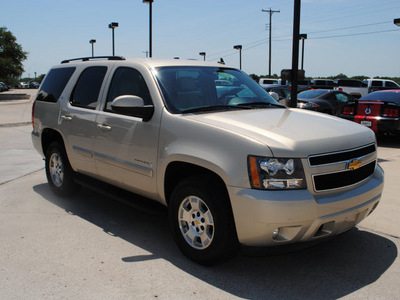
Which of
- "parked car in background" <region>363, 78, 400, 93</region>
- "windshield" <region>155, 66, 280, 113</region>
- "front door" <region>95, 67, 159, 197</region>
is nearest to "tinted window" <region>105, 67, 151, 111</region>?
"front door" <region>95, 67, 159, 197</region>

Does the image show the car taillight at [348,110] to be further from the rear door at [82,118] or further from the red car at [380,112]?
the rear door at [82,118]

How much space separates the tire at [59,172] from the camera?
5734mm

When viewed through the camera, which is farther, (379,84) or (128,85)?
(379,84)

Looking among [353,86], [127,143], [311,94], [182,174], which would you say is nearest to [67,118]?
[127,143]

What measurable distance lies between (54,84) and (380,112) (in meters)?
8.38

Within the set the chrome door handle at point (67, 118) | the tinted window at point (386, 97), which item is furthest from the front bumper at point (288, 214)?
the tinted window at point (386, 97)

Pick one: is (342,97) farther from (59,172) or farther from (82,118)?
(82,118)

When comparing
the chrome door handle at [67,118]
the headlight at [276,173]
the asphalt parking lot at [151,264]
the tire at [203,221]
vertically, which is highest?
the chrome door handle at [67,118]

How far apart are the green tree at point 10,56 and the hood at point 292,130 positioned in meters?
48.7

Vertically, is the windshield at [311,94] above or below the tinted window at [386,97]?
above

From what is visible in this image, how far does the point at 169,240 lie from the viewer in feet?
14.8

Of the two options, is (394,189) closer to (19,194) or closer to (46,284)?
(46,284)

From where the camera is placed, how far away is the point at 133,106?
4062mm

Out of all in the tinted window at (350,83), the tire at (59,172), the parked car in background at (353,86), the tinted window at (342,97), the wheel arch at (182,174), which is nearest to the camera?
the wheel arch at (182,174)
